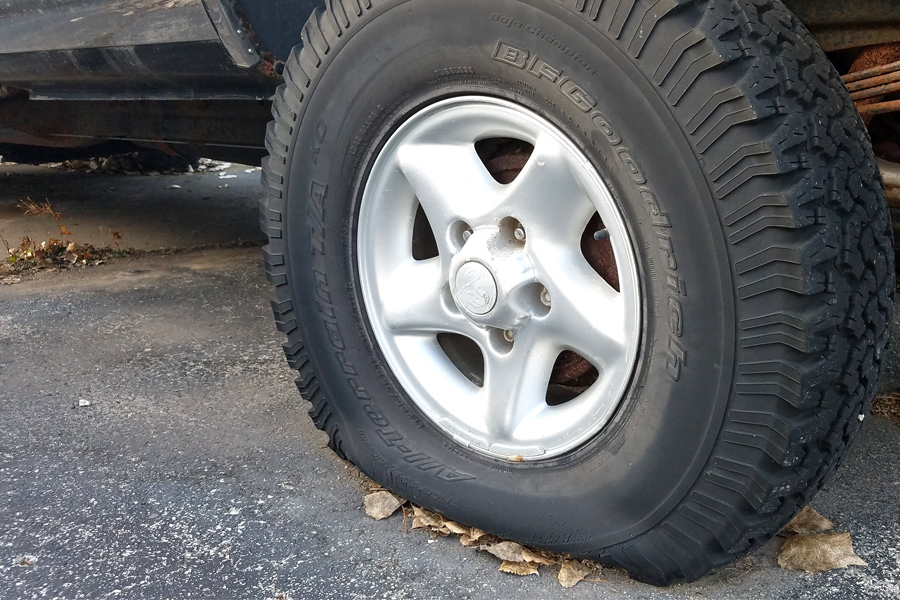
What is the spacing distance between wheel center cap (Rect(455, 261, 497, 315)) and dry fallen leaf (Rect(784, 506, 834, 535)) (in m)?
0.77

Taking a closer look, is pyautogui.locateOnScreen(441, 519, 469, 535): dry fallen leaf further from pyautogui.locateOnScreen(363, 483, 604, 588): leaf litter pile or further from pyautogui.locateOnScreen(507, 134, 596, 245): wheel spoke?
pyautogui.locateOnScreen(507, 134, 596, 245): wheel spoke

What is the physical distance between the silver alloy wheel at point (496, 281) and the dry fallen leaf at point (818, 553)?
47 centimetres

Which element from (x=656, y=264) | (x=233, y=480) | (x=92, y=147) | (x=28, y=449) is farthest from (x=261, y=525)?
(x=92, y=147)

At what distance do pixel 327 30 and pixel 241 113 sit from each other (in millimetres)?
1375

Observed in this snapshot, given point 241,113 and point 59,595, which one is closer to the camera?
point 59,595

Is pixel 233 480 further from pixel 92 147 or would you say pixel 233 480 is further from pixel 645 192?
pixel 92 147

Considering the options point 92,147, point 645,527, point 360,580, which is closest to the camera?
point 645,527

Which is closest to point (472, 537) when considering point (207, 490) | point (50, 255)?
point (207, 490)

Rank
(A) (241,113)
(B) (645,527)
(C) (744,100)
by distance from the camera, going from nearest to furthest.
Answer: (C) (744,100), (B) (645,527), (A) (241,113)

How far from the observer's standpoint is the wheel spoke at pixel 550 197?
1.35 m

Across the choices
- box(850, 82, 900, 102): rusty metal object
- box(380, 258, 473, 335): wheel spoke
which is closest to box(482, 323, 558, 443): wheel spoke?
box(380, 258, 473, 335): wheel spoke

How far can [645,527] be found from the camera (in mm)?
1346

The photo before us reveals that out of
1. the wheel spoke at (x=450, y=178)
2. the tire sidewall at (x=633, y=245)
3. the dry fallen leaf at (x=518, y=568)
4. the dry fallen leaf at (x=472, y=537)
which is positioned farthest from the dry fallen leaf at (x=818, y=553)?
the wheel spoke at (x=450, y=178)

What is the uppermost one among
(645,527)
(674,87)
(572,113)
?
(674,87)
